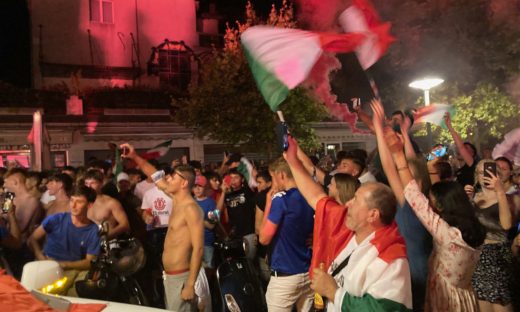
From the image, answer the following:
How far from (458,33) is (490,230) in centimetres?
1313

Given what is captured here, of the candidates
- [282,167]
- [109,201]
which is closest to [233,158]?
[109,201]

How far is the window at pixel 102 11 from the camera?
2592 centimetres

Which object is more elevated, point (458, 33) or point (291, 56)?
point (458, 33)

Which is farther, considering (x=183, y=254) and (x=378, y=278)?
(x=183, y=254)

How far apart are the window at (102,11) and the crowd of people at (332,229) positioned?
20867 mm

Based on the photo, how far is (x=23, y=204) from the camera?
6.50 meters

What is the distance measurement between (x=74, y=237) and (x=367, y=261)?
3.44m

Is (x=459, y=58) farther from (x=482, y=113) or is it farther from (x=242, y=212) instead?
(x=242, y=212)

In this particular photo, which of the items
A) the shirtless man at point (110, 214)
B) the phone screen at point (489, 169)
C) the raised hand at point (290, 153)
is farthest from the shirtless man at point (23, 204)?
the phone screen at point (489, 169)

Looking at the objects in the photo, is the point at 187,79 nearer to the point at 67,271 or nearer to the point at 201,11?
the point at 201,11

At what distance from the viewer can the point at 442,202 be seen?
12.3ft

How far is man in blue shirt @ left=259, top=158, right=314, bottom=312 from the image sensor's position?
4.66 meters

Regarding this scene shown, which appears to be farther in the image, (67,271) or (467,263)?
(67,271)

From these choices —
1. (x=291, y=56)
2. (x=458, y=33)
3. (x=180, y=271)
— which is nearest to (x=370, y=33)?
(x=291, y=56)
